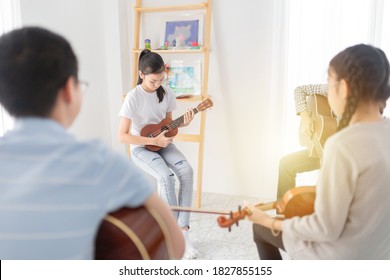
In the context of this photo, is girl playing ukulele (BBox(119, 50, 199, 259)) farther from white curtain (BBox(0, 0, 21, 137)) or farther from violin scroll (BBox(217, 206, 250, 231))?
violin scroll (BBox(217, 206, 250, 231))

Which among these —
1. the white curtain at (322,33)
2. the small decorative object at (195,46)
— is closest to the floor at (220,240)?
the white curtain at (322,33)

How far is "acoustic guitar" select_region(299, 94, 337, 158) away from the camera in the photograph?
6.33 feet

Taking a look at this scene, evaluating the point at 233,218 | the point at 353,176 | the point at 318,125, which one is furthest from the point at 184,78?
the point at 353,176

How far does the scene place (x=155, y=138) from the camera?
2.13 metres

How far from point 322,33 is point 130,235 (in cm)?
209

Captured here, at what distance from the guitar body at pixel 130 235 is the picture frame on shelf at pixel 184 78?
1.93 meters

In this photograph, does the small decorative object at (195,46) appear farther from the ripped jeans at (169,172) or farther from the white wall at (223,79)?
the ripped jeans at (169,172)

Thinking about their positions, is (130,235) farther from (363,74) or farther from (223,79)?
(223,79)

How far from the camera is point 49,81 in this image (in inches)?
27.5

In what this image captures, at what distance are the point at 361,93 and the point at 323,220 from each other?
1.16ft

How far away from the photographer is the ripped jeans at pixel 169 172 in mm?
2066

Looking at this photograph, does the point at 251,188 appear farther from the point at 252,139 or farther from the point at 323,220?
the point at 323,220

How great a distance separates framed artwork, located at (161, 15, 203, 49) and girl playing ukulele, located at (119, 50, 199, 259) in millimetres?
544

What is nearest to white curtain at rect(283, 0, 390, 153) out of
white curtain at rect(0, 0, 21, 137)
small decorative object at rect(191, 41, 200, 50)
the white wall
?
the white wall
